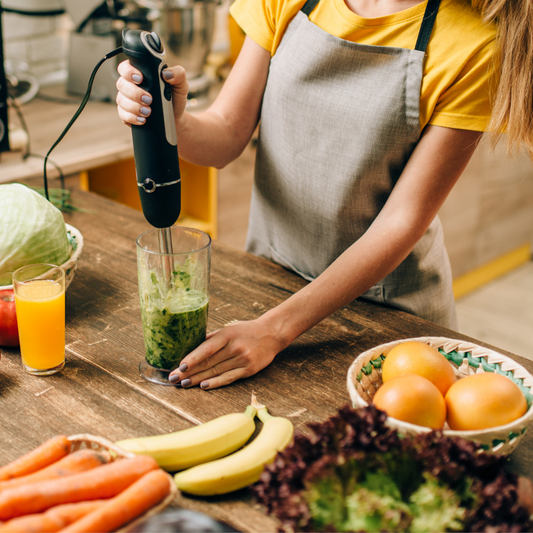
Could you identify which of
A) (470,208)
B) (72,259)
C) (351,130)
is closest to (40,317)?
(72,259)

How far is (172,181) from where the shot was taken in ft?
2.89

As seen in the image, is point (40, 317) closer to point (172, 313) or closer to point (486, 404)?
point (172, 313)

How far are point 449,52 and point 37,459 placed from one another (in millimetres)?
900

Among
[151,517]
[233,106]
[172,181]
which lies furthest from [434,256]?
[151,517]

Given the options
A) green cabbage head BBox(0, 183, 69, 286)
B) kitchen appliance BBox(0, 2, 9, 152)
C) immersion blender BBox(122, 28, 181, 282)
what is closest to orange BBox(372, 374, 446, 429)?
immersion blender BBox(122, 28, 181, 282)

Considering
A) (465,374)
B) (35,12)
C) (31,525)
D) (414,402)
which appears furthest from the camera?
(35,12)

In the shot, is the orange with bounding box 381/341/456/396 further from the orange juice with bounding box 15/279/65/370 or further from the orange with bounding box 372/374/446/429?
the orange juice with bounding box 15/279/65/370

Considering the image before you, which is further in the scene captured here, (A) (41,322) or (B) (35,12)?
(B) (35,12)

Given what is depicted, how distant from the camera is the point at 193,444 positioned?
0.70 metres

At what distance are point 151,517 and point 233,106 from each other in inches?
36.7

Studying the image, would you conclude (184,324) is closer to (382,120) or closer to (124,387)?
(124,387)

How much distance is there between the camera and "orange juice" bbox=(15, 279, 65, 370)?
0.86 meters

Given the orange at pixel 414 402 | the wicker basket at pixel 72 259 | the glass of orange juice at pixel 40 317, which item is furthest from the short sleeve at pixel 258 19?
the orange at pixel 414 402

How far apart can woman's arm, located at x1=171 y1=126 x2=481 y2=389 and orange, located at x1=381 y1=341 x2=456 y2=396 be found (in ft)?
0.71
